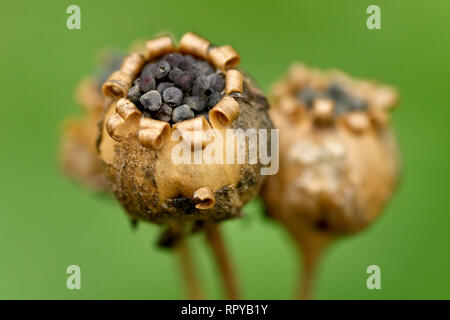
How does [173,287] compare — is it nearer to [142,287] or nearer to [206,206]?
[142,287]

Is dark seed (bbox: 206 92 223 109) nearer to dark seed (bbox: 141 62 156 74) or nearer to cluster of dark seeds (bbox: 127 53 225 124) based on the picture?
cluster of dark seeds (bbox: 127 53 225 124)

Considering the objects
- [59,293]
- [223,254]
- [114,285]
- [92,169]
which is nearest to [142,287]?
[114,285]

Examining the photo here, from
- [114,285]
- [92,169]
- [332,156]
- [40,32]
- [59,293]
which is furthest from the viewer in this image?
[40,32]

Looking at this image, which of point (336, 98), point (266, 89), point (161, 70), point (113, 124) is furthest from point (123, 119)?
point (266, 89)

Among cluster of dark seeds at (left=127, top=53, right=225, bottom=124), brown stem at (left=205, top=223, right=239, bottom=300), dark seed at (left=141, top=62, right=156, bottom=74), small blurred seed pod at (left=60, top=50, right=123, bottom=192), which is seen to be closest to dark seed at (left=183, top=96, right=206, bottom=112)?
cluster of dark seeds at (left=127, top=53, right=225, bottom=124)

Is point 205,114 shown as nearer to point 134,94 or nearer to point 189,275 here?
point 134,94

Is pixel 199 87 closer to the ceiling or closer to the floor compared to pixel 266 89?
closer to the floor
